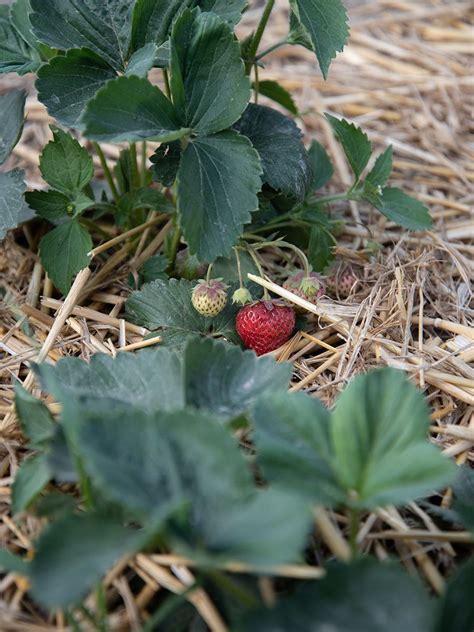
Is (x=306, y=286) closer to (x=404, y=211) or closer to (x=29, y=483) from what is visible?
(x=404, y=211)

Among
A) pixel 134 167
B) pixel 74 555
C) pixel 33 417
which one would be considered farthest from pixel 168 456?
pixel 134 167

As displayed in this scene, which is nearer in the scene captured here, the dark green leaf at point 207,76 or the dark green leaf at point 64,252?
the dark green leaf at point 207,76

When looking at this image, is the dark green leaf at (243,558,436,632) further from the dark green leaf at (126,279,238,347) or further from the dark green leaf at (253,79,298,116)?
the dark green leaf at (253,79,298,116)

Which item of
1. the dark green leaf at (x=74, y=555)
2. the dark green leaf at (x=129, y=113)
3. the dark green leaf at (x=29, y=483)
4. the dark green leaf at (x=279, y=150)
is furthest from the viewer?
the dark green leaf at (x=279, y=150)

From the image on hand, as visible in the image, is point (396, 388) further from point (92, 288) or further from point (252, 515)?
point (92, 288)

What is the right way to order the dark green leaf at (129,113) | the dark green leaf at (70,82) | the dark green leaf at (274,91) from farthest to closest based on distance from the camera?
the dark green leaf at (274,91), the dark green leaf at (70,82), the dark green leaf at (129,113)

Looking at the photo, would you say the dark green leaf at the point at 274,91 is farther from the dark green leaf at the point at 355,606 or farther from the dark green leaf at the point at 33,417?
the dark green leaf at the point at 355,606

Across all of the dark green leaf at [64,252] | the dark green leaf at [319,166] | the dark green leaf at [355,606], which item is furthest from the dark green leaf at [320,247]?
the dark green leaf at [355,606]
